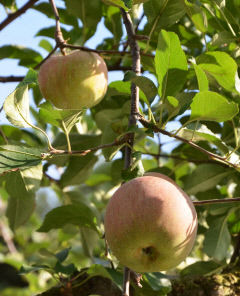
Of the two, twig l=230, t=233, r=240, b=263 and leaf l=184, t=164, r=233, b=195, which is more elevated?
leaf l=184, t=164, r=233, b=195

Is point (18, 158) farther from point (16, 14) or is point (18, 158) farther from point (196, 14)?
point (16, 14)

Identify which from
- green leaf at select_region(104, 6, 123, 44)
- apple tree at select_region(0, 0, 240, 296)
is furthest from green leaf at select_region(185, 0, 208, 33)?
green leaf at select_region(104, 6, 123, 44)

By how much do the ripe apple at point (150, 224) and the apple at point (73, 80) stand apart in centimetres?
47

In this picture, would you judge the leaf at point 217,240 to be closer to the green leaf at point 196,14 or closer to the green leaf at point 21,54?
the green leaf at point 196,14

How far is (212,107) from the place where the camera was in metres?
0.96

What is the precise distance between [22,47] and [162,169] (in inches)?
27.1

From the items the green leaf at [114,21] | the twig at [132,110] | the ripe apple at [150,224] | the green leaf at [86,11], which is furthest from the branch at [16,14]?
the ripe apple at [150,224]

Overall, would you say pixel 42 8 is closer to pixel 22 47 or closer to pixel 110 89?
pixel 22 47

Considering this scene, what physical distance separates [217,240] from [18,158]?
2.01 ft

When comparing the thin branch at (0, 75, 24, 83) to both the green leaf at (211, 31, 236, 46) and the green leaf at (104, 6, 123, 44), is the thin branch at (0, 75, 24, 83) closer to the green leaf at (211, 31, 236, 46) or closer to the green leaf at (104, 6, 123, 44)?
the green leaf at (104, 6, 123, 44)

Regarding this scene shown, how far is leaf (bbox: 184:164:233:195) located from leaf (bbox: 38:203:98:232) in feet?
1.05

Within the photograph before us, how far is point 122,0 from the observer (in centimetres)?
108

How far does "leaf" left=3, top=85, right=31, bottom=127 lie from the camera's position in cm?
102

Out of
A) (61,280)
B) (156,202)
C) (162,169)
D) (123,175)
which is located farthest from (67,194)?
(156,202)
